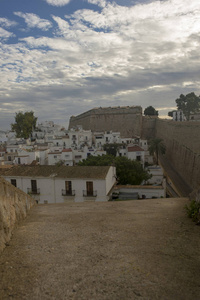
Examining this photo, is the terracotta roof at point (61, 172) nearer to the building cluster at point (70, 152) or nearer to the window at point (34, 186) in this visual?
the window at point (34, 186)

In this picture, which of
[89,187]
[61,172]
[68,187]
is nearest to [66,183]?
[68,187]

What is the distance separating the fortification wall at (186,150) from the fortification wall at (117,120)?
19.1m

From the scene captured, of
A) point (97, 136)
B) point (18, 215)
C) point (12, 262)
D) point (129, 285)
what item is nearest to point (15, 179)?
point (18, 215)

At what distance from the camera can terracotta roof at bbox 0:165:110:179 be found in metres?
14.1

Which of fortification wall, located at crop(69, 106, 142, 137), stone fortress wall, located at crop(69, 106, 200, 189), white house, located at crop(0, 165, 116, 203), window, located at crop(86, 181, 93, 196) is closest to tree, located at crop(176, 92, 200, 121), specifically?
stone fortress wall, located at crop(69, 106, 200, 189)

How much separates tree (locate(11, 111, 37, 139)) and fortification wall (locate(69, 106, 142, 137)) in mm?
13363

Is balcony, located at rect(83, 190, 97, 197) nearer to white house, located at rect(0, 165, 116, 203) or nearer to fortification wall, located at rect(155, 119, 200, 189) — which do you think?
white house, located at rect(0, 165, 116, 203)

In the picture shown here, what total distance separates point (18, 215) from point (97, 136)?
3199 centimetres

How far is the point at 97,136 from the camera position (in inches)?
1431

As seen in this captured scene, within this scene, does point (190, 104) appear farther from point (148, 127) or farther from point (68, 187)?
point (68, 187)

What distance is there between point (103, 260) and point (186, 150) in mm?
22888

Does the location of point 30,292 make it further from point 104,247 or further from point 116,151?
point 116,151

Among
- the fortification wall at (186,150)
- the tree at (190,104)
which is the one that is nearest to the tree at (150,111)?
the tree at (190,104)

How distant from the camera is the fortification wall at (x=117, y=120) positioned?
51375 millimetres
